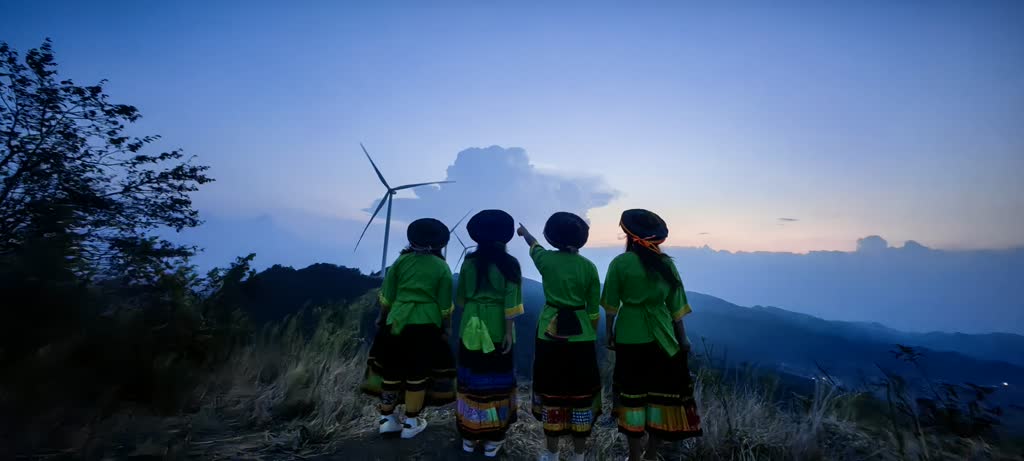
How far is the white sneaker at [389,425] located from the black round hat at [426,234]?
1.91 metres

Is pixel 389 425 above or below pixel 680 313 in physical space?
below

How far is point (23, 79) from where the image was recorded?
Result: 28.5 feet

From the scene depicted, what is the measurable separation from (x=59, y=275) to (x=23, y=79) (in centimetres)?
980

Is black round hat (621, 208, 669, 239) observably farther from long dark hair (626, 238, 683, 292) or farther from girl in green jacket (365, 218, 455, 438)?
girl in green jacket (365, 218, 455, 438)

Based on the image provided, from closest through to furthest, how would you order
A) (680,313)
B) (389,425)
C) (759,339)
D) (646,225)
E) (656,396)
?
(656,396)
(680,313)
(646,225)
(389,425)
(759,339)

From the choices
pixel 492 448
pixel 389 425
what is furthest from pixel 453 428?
pixel 492 448

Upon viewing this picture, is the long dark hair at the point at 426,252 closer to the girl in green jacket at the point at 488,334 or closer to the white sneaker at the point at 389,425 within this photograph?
the girl in green jacket at the point at 488,334

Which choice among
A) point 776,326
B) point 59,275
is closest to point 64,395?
point 59,275

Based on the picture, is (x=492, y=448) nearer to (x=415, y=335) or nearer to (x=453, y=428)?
(x=453, y=428)

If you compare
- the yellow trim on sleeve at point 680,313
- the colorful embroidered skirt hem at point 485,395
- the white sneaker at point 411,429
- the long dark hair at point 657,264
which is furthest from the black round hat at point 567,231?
the white sneaker at point 411,429

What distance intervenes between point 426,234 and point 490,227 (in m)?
0.81

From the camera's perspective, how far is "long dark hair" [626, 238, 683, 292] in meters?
4.07

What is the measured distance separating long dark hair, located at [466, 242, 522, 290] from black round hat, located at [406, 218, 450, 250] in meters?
0.50

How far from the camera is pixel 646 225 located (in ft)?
14.0
